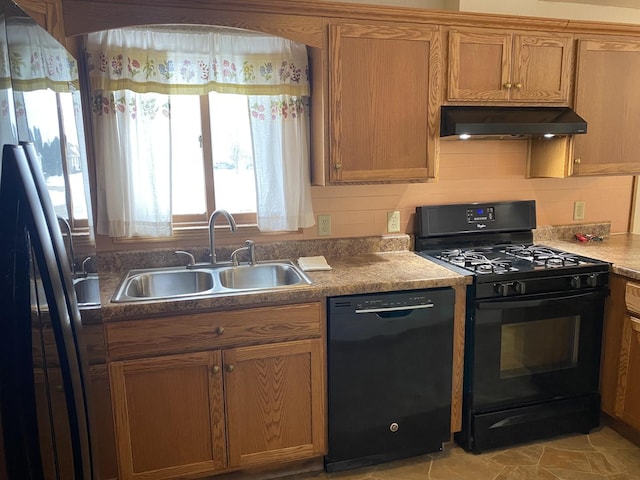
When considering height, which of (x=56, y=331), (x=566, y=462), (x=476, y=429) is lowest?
(x=566, y=462)

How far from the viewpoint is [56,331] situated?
75 centimetres

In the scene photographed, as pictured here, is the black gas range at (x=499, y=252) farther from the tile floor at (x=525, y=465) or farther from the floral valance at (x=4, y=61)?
the floral valance at (x=4, y=61)

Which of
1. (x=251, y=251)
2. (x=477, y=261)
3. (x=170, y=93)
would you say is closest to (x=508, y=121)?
(x=477, y=261)

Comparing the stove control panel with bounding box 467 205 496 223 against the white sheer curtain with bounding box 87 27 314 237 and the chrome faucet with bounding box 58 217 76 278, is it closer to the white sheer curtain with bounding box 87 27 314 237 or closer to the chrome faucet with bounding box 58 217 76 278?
the white sheer curtain with bounding box 87 27 314 237

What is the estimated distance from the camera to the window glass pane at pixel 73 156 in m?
1.00

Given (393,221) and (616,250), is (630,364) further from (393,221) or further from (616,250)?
(393,221)

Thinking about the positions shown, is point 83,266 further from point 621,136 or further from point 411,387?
point 621,136

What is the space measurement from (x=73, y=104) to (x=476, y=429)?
2245 mm

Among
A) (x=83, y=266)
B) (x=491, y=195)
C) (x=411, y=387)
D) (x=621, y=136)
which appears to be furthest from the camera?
(x=491, y=195)

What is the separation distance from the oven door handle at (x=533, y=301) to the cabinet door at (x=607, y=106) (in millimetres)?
696

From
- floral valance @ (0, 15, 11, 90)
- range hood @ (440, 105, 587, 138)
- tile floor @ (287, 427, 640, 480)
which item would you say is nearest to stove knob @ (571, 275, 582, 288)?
range hood @ (440, 105, 587, 138)

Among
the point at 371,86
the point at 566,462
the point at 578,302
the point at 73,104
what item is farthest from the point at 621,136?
the point at 73,104

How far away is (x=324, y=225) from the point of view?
2.73 m

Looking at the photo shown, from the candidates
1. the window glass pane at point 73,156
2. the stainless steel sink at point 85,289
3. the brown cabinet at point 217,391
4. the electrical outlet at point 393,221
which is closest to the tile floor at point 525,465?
the brown cabinet at point 217,391
